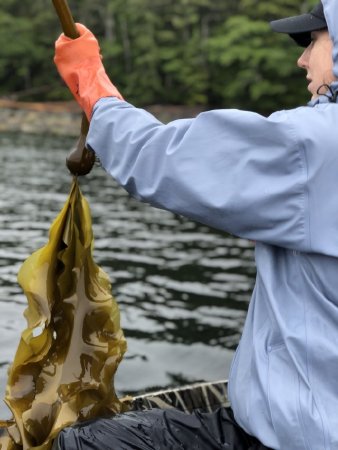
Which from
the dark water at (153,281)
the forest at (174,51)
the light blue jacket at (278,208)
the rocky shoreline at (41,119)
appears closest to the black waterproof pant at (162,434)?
the light blue jacket at (278,208)

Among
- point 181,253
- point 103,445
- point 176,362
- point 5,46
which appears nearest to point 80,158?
point 103,445

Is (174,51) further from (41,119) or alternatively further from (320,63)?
(320,63)

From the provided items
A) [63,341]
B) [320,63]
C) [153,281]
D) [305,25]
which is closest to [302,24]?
[305,25]

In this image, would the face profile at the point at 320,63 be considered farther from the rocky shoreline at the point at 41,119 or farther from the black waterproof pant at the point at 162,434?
the rocky shoreline at the point at 41,119

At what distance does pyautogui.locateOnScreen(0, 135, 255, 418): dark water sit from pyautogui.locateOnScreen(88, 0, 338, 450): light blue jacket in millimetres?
3766

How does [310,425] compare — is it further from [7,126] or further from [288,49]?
[288,49]

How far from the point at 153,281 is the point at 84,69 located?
6904 millimetres

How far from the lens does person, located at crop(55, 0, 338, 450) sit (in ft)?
7.75

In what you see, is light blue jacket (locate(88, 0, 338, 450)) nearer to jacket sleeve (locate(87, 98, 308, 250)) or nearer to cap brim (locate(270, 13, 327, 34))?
jacket sleeve (locate(87, 98, 308, 250))

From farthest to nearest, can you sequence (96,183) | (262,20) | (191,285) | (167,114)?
(262,20) → (167,114) → (96,183) → (191,285)

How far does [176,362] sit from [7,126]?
34.8 meters

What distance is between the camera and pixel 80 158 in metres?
3.48

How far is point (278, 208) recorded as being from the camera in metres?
2.38

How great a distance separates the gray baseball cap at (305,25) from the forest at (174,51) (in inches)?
1664
